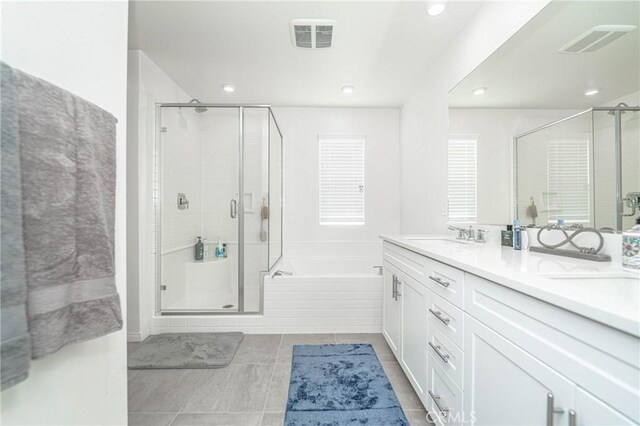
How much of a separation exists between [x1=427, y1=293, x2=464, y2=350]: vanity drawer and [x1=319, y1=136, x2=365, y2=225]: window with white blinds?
7.29 feet

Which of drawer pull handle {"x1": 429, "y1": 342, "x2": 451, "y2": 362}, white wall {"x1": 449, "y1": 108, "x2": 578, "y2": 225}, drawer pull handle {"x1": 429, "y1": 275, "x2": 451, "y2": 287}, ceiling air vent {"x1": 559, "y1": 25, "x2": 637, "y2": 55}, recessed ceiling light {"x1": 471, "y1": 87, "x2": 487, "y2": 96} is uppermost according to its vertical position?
recessed ceiling light {"x1": 471, "y1": 87, "x2": 487, "y2": 96}

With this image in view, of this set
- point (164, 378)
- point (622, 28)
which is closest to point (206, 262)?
point (164, 378)

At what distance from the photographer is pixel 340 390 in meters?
1.58

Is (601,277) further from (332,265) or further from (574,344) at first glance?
(332,265)

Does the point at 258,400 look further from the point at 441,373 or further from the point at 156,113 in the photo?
the point at 156,113

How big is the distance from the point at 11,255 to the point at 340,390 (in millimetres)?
1637

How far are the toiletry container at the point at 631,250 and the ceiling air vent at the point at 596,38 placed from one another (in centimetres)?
77

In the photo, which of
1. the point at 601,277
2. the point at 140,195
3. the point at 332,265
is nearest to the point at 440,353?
the point at 601,277

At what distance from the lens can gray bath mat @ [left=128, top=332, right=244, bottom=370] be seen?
186cm

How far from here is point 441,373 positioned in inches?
45.8

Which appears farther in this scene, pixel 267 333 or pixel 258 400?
pixel 267 333

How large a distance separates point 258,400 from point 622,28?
2.45 metres

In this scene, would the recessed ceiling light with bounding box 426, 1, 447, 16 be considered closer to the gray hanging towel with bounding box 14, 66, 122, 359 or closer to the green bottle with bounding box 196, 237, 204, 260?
the gray hanging towel with bounding box 14, 66, 122, 359

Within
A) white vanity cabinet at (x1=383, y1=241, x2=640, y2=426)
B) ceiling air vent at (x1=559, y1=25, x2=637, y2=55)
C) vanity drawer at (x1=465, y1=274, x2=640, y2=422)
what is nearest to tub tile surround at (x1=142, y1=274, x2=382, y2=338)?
white vanity cabinet at (x1=383, y1=241, x2=640, y2=426)
